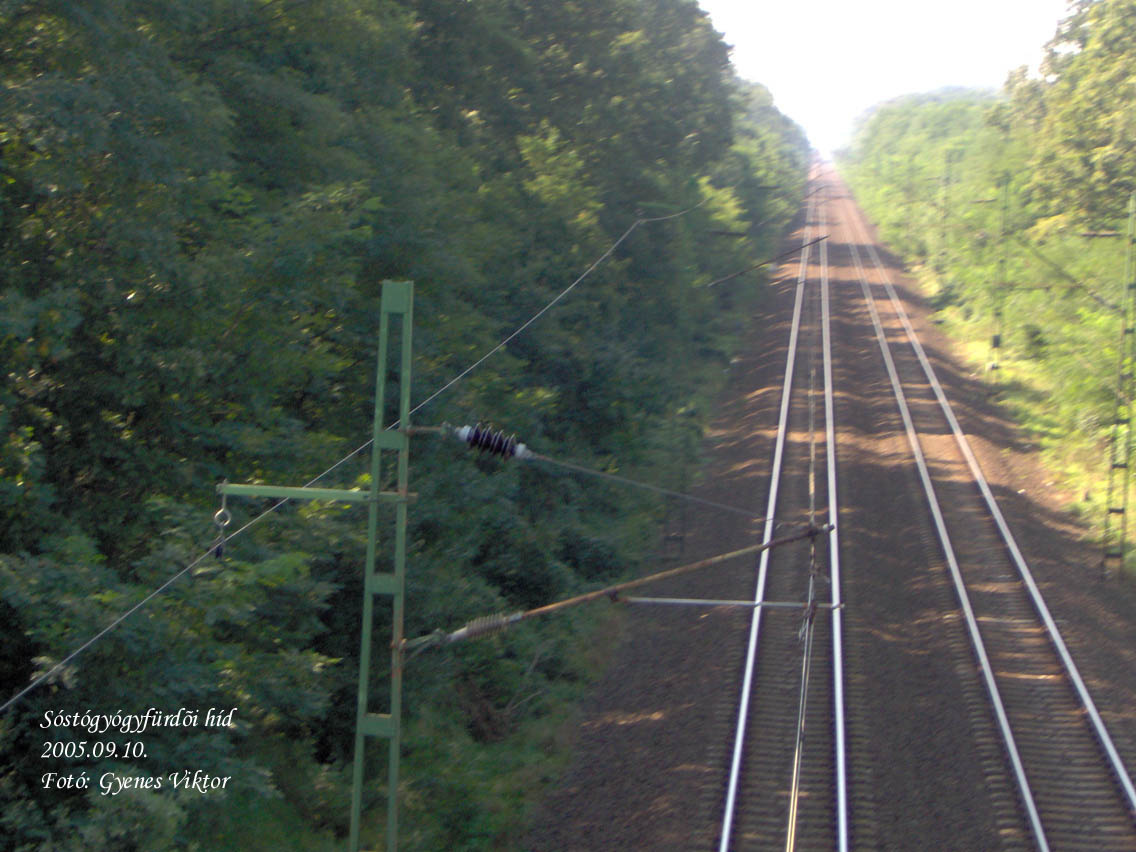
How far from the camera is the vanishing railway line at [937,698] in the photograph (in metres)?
10.1

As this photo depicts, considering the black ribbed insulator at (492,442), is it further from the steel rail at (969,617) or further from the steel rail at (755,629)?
the steel rail at (969,617)

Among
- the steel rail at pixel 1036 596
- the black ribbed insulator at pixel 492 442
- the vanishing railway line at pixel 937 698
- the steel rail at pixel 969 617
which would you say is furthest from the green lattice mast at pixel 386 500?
the steel rail at pixel 1036 596

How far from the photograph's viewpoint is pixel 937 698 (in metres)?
12.4

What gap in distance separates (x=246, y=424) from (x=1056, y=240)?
2641 centimetres

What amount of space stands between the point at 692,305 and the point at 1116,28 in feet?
51.8

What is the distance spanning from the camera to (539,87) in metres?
28.0

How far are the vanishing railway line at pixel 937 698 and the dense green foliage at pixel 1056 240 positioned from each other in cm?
274

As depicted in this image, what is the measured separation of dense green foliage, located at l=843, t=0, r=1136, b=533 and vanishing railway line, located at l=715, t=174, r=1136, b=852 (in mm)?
2743

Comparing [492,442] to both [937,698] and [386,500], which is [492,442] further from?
[937,698]

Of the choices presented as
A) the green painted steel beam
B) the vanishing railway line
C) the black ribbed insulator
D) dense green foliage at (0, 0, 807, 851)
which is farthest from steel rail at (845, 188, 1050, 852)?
the black ribbed insulator

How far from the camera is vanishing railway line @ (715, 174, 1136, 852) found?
10.1m

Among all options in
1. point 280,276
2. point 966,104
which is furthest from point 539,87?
point 966,104

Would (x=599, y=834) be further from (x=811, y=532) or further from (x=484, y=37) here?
(x=484, y=37)

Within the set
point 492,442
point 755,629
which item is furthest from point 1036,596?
point 492,442
